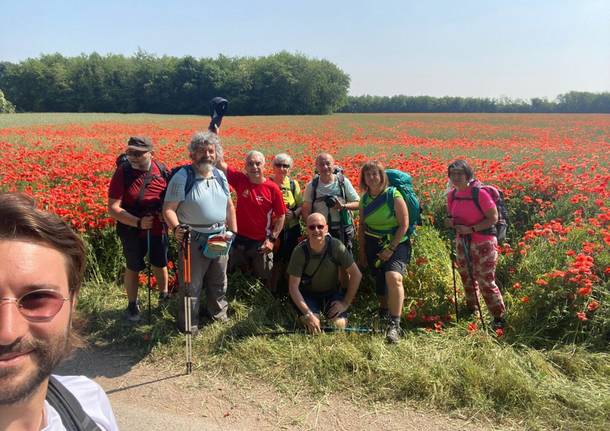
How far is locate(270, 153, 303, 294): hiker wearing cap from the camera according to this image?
5164mm

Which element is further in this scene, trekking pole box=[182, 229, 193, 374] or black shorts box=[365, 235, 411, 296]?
black shorts box=[365, 235, 411, 296]

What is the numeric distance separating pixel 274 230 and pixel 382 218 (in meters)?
1.15

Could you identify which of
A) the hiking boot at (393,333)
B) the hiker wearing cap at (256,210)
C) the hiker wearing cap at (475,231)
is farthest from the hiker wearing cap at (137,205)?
the hiker wearing cap at (475,231)

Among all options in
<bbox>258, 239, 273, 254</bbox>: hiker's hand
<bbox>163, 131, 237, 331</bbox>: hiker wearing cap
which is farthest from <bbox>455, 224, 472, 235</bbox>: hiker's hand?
<bbox>163, 131, 237, 331</bbox>: hiker wearing cap

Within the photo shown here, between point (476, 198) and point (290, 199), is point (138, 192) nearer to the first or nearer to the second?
point (290, 199)

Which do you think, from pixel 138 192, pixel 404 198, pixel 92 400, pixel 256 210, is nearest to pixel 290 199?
pixel 256 210

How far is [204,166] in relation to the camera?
409cm

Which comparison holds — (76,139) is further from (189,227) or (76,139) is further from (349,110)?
(349,110)

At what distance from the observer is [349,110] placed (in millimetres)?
75500

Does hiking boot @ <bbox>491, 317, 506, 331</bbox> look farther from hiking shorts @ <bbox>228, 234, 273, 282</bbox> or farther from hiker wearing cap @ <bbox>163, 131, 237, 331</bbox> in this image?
hiker wearing cap @ <bbox>163, 131, 237, 331</bbox>

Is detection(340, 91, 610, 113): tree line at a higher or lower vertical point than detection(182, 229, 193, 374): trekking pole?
higher

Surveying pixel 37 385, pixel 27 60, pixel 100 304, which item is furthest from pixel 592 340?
pixel 27 60

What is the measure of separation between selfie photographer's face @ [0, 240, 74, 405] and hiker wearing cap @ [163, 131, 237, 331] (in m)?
A: 2.83

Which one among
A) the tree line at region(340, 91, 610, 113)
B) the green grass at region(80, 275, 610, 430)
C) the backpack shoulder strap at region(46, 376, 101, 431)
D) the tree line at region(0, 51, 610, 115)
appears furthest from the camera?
the tree line at region(0, 51, 610, 115)
